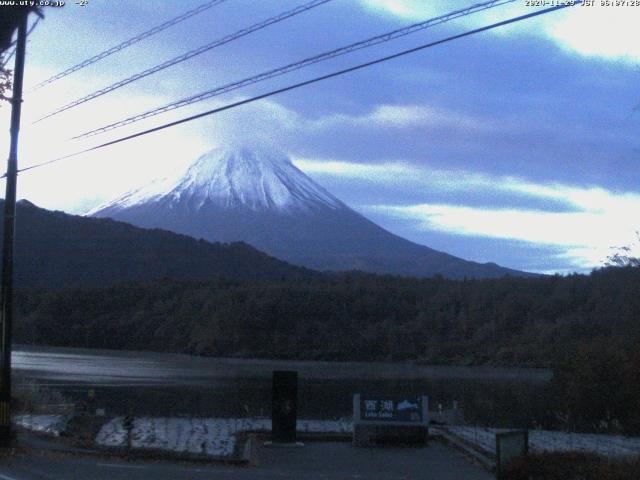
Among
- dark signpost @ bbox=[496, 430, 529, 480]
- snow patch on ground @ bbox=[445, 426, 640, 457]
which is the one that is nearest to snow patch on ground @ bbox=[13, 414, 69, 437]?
snow patch on ground @ bbox=[445, 426, 640, 457]

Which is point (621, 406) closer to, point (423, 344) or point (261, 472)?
point (261, 472)

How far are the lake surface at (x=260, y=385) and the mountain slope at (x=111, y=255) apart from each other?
29.5m

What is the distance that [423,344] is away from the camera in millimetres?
79250

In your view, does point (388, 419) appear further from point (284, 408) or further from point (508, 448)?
point (508, 448)

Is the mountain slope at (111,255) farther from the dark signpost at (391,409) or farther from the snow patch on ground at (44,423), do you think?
the dark signpost at (391,409)

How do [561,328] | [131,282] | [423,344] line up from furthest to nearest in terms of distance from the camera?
[131,282], [423,344], [561,328]

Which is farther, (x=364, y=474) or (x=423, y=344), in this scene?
(x=423, y=344)

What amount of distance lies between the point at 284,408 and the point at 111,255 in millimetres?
91534

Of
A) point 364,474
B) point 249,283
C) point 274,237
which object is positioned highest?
point 274,237

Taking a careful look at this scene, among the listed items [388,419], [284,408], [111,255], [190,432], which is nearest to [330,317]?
[111,255]

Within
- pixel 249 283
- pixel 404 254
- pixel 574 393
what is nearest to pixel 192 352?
pixel 249 283

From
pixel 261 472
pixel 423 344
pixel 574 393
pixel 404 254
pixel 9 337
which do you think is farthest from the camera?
pixel 404 254

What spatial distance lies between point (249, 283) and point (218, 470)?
80.7 m

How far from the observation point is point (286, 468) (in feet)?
57.0
